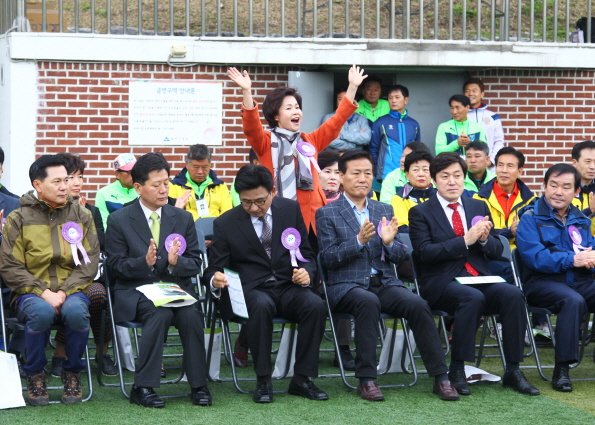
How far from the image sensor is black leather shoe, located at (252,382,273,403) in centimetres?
540

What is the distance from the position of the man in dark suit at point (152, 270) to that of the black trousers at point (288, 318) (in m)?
0.33

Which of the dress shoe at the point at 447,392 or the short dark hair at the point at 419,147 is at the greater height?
the short dark hair at the point at 419,147

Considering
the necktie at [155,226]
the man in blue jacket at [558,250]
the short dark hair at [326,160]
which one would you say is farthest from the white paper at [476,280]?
the necktie at [155,226]

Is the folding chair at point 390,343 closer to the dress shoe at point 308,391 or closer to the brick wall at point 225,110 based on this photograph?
the dress shoe at point 308,391

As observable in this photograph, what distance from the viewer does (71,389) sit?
209 inches

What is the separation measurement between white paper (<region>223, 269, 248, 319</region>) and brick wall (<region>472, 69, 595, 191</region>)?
5.78 m

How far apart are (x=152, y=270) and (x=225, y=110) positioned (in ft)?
14.5

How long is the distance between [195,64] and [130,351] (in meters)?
4.30

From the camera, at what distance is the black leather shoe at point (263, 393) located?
540cm

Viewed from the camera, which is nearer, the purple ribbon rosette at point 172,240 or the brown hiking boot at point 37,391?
the brown hiking boot at point 37,391

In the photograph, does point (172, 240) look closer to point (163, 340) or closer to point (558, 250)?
point (163, 340)

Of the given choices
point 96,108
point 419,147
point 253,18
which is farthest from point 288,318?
point 253,18

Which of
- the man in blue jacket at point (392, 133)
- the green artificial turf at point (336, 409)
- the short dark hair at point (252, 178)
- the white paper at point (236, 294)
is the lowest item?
the green artificial turf at point (336, 409)

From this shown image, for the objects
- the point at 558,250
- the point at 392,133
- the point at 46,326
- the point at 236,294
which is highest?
the point at 392,133
